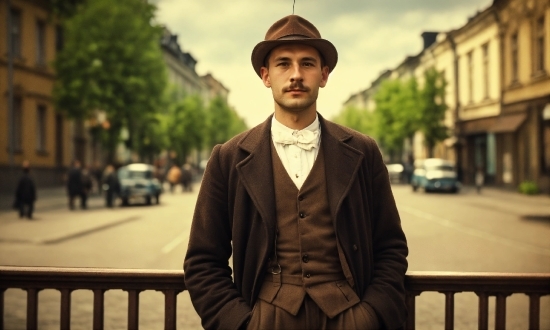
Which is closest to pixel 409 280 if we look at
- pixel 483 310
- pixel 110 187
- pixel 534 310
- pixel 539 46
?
pixel 483 310

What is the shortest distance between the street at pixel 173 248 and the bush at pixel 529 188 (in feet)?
19.9

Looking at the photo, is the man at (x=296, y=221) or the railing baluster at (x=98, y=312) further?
the railing baluster at (x=98, y=312)

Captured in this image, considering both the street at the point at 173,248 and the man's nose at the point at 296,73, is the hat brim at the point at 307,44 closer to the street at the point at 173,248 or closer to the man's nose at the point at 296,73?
the man's nose at the point at 296,73

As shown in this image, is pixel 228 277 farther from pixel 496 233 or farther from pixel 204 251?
pixel 496 233

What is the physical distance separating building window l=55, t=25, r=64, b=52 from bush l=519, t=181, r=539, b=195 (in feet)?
82.5

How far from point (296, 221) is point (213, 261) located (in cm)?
38

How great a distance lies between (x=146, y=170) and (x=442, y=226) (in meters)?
15.0

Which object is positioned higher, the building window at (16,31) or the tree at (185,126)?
the building window at (16,31)

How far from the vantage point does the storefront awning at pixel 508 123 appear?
32500mm

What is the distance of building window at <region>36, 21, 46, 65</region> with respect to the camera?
34.8 meters

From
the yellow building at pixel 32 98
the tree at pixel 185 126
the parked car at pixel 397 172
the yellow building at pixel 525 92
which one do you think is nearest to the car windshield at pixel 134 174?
the yellow building at pixel 32 98

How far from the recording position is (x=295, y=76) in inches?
101

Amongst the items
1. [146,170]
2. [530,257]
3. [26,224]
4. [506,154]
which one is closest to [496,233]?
[530,257]

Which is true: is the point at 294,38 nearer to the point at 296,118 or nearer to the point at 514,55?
the point at 296,118
